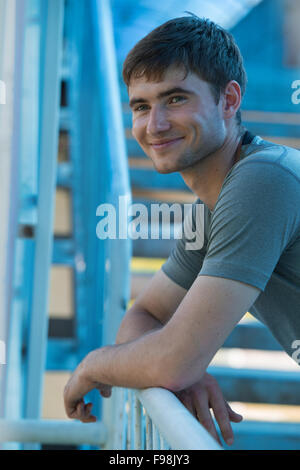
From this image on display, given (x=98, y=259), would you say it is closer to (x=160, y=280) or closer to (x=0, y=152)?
(x=0, y=152)

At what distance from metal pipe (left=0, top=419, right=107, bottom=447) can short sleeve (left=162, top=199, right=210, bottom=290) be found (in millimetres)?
334

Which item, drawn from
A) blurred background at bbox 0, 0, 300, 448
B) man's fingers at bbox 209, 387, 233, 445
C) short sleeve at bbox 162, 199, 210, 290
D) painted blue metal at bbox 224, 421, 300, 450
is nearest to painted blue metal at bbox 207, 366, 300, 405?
blurred background at bbox 0, 0, 300, 448

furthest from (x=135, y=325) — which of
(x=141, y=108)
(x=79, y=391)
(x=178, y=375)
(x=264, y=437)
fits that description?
(x=264, y=437)

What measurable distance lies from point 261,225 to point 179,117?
0.27 m

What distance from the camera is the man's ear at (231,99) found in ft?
3.09

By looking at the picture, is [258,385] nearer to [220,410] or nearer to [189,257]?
[189,257]

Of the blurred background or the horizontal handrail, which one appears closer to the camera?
the horizontal handrail

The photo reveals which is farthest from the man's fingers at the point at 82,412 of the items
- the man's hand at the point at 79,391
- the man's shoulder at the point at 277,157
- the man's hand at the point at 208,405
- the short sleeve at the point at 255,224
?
the man's shoulder at the point at 277,157

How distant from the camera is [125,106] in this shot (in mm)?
2471

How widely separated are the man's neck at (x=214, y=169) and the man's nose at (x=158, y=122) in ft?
0.27

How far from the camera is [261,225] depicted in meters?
0.71

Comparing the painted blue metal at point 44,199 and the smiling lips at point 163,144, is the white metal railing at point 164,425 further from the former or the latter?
the painted blue metal at point 44,199

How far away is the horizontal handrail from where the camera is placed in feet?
1.58

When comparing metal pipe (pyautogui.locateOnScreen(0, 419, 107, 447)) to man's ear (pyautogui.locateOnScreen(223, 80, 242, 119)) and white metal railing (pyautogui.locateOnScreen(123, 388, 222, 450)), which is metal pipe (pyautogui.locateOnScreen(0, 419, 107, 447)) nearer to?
white metal railing (pyautogui.locateOnScreen(123, 388, 222, 450))
